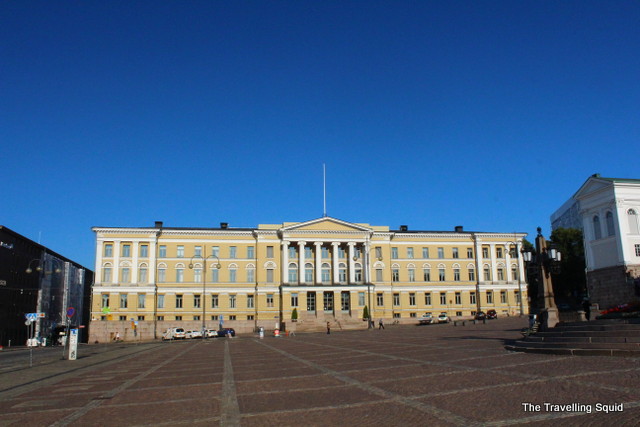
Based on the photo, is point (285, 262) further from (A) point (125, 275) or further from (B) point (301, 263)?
(A) point (125, 275)

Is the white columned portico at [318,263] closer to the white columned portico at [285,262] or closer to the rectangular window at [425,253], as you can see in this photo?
the white columned portico at [285,262]

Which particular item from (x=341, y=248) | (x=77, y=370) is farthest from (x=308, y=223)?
(x=77, y=370)

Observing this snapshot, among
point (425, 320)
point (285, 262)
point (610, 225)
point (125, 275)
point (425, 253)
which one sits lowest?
point (425, 320)

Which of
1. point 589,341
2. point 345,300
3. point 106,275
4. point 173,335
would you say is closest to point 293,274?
point 345,300

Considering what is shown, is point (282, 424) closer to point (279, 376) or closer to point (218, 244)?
point (279, 376)

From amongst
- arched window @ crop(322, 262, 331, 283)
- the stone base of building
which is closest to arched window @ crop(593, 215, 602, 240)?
the stone base of building

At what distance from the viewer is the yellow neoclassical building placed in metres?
66.4

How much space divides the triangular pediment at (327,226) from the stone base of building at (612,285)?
96.7ft

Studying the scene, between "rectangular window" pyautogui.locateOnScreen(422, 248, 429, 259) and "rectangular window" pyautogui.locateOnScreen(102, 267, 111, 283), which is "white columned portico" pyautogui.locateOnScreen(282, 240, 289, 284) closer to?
"rectangular window" pyautogui.locateOnScreen(422, 248, 429, 259)

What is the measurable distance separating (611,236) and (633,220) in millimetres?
2631

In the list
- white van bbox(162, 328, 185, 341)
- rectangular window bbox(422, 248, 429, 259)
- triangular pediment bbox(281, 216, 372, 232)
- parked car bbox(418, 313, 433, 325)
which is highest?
triangular pediment bbox(281, 216, 372, 232)

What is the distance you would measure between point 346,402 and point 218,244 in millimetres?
61204

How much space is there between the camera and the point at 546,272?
86.9 feet

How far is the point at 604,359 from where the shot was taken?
15.9 metres
